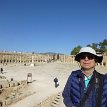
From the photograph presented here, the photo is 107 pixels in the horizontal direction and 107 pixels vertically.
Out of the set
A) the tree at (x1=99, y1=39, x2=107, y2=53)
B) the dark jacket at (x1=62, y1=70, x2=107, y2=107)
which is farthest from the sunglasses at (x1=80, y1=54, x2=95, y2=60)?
the tree at (x1=99, y1=39, x2=107, y2=53)

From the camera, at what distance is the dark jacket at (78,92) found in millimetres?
4594

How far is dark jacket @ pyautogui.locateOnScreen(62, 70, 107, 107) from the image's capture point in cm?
459

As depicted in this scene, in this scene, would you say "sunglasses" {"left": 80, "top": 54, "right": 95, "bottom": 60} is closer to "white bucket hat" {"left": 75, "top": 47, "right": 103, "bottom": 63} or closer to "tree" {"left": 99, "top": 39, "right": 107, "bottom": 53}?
"white bucket hat" {"left": 75, "top": 47, "right": 103, "bottom": 63}

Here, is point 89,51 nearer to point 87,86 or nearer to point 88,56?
point 88,56

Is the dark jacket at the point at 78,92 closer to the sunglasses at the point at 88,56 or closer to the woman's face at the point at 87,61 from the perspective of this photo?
the woman's face at the point at 87,61

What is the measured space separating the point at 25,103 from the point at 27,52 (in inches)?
3340

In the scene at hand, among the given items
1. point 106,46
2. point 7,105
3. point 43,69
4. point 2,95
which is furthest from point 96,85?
point 106,46

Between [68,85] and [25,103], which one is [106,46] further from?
[68,85]

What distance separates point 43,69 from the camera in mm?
59375

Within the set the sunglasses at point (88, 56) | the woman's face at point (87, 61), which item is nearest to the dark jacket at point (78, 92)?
the woman's face at point (87, 61)

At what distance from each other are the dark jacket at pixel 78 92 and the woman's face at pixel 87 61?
0.13 meters

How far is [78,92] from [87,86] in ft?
0.54

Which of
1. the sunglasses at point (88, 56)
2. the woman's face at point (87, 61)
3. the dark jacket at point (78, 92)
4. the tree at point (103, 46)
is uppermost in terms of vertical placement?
the tree at point (103, 46)

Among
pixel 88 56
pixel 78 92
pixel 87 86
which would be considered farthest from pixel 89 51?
pixel 78 92
